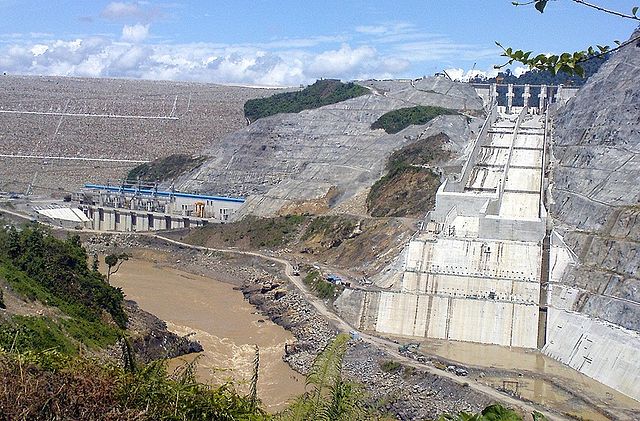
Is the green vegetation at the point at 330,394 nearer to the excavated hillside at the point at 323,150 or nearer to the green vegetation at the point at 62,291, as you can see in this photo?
the green vegetation at the point at 62,291

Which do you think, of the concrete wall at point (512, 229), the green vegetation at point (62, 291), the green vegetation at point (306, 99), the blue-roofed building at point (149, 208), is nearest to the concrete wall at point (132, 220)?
the blue-roofed building at point (149, 208)

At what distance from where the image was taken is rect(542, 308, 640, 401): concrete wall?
26828mm

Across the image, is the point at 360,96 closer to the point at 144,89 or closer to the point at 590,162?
the point at 590,162

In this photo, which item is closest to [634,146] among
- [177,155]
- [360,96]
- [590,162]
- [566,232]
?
[590,162]

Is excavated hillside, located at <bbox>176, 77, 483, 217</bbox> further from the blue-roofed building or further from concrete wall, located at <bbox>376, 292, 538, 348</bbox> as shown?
concrete wall, located at <bbox>376, 292, 538, 348</bbox>

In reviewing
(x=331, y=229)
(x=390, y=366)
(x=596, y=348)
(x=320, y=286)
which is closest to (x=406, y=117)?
(x=331, y=229)

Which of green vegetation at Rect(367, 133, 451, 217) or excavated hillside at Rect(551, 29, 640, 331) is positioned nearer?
excavated hillside at Rect(551, 29, 640, 331)

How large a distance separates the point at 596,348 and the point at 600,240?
703 centimetres

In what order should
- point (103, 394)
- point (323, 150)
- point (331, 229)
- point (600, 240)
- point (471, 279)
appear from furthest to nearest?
point (323, 150)
point (331, 229)
point (600, 240)
point (471, 279)
point (103, 394)

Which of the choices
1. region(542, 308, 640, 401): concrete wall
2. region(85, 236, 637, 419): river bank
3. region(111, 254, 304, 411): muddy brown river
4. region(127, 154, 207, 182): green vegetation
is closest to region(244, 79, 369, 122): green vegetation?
region(127, 154, 207, 182): green vegetation

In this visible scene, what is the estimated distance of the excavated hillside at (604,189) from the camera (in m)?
31.2

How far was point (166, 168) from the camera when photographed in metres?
76.1

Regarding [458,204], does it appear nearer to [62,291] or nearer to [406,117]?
[62,291]

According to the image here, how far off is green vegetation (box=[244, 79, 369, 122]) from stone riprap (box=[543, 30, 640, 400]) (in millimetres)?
33967
